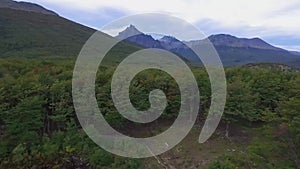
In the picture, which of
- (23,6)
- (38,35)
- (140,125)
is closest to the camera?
(140,125)

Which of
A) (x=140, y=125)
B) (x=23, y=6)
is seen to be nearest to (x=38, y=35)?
(x=23, y=6)

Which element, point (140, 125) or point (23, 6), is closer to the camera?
point (140, 125)

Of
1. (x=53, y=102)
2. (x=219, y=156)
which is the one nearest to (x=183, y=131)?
(x=219, y=156)

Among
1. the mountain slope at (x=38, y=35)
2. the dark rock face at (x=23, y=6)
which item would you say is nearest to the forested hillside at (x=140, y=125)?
the mountain slope at (x=38, y=35)

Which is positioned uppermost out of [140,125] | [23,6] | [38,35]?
[23,6]

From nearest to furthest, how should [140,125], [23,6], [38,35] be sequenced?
[140,125] < [38,35] < [23,6]

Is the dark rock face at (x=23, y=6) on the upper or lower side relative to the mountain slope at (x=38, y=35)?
upper

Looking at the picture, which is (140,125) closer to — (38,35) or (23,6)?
(38,35)

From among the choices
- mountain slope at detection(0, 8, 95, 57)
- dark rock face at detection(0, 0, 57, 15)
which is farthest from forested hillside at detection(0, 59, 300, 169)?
dark rock face at detection(0, 0, 57, 15)

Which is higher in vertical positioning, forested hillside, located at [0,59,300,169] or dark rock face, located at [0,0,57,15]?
dark rock face, located at [0,0,57,15]

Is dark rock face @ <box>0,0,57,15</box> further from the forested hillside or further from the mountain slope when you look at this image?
the forested hillside

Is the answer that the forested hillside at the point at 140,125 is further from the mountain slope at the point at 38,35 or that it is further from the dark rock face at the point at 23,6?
the dark rock face at the point at 23,6

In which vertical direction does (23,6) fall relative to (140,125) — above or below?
above

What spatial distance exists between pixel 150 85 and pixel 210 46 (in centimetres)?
821
